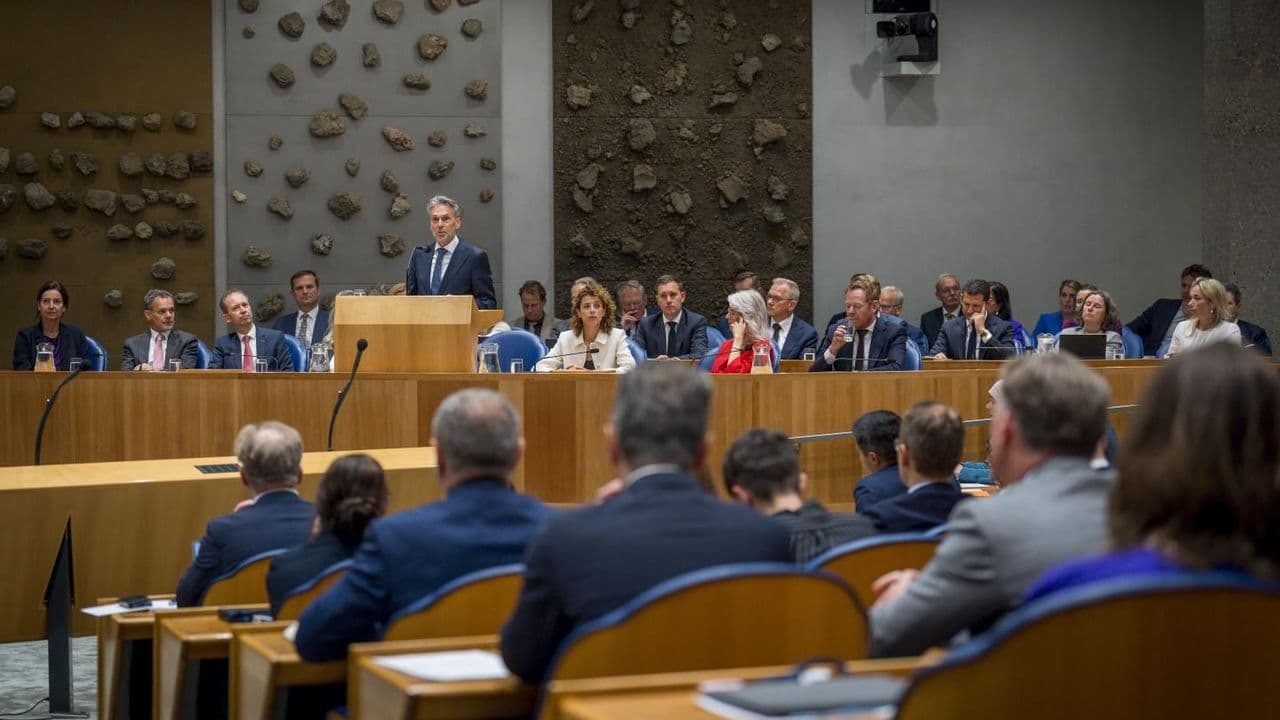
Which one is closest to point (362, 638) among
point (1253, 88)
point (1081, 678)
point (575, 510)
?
point (575, 510)

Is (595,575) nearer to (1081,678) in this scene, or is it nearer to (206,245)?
(1081,678)

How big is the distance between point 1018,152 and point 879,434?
23.6 feet

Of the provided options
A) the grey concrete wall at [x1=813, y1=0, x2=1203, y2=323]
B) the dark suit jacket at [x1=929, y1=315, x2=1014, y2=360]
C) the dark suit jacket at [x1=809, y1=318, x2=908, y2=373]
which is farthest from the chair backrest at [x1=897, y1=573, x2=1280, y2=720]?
the grey concrete wall at [x1=813, y1=0, x2=1203, y2=323]

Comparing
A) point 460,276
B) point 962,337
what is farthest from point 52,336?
point 962,337

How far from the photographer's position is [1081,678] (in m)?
1.45

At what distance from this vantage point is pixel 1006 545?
196cm

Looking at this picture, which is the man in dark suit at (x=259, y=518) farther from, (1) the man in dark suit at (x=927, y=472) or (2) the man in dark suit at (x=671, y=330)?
(2) the man in dark suit at (x=671, y=330)

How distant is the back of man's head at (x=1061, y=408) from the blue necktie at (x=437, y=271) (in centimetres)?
538

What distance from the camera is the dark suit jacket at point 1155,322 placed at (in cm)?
1010

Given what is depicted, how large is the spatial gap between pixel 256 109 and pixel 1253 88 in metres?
6.11

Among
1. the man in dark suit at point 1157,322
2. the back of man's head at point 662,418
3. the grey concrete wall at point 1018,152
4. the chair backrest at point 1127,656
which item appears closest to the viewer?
the chair backrest at point 1127,656

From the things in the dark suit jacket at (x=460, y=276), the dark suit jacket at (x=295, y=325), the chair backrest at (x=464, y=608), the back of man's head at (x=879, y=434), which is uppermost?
the dark suit jacket at (x=460, y=276)

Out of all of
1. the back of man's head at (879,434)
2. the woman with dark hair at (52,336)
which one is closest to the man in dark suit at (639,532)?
the back of man's head at (879,434)

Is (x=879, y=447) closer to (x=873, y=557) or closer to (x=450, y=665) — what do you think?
(x=873, y=557)
